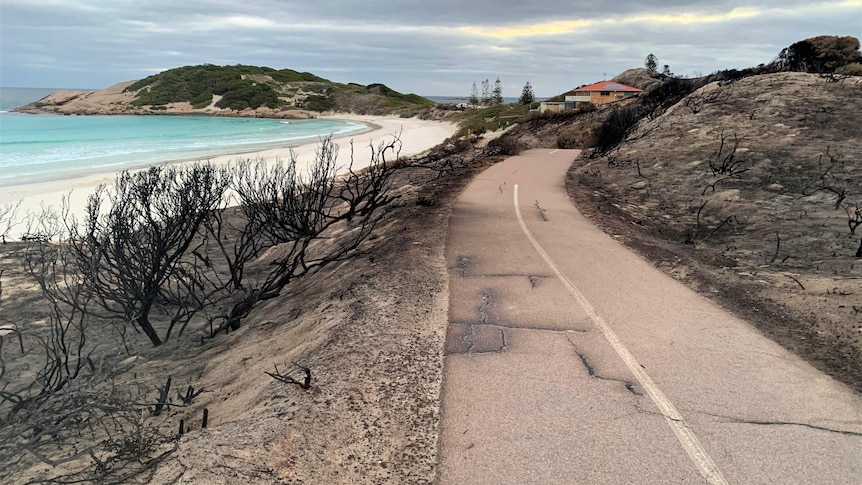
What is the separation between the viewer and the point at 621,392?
5.38 metres

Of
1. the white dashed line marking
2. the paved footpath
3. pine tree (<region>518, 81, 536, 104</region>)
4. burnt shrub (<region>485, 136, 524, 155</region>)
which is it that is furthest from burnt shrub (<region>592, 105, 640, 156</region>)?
pine tree (<region>518, 81, 536, 104</region>)

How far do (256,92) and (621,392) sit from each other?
441 feet

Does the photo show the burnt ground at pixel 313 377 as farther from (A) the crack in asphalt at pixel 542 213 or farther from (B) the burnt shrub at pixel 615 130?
(B) the burnt shrub at pixel 615 130

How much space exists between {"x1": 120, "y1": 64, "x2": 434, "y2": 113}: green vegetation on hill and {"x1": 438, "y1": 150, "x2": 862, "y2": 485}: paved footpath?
364 feet

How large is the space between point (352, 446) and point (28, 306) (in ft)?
32.5

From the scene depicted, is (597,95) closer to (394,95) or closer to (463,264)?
(463,264)

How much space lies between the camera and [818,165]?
53.6ft

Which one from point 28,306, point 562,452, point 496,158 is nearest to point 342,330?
point 562,452

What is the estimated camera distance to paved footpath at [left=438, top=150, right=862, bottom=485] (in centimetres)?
428

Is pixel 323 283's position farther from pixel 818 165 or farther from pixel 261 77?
pixel 261 77

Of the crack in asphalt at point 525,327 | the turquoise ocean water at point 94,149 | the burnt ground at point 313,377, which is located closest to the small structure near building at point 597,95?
the turquoise ocean water at point 94,149

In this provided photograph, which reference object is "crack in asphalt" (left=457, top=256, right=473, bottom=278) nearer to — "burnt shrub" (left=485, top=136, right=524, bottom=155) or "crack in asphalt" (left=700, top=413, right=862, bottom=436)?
"crack in asphalt" (left=700, top=413, right=862, bottom=436)

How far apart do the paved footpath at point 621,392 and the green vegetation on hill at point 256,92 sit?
11085 cm

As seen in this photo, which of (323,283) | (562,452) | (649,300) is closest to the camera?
(562,452)
